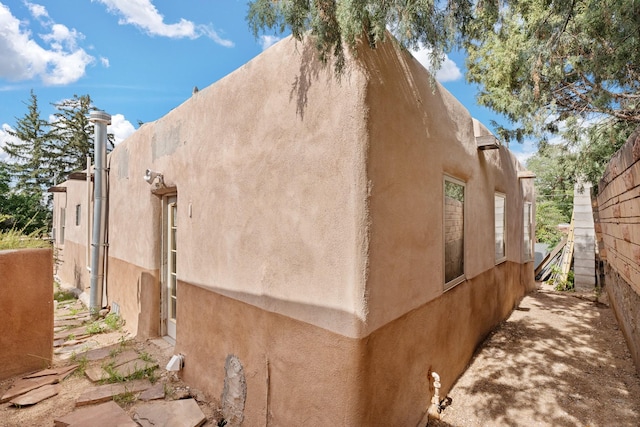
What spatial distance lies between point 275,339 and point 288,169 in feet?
5.27

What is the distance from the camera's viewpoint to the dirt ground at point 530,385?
335 centimetres

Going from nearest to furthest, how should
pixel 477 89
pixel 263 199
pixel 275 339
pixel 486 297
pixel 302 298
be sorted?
pixel 302 298
pixel 275 339
pixel 263 199
pixel 486 297
pixel 477 89

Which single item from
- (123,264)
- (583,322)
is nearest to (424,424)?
(583,322)

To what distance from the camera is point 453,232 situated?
4.12 meters

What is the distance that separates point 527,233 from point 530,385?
6.72 meters

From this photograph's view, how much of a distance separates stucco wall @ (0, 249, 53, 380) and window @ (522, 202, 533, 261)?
10.8m

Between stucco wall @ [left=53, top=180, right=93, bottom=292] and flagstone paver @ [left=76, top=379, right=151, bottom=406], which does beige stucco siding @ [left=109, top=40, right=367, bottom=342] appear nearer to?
flagstone paver @ [left=76, top=379, right=151, bottom=406]

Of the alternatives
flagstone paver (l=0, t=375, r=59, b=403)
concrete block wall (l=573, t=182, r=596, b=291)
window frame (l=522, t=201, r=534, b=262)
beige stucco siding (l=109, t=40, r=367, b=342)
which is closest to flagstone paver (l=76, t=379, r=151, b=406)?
flagstone paver (l=0, t=375, r=59, b=403)

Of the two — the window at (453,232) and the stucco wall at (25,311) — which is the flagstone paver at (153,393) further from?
the window at (453,232)

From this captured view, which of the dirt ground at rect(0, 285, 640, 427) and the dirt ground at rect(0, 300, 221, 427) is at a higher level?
the dirt ground at rect(0, 285, 640, 427)

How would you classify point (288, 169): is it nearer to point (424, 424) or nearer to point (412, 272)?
point (412, 272)

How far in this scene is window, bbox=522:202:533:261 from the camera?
29.4 feet

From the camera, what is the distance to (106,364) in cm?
456

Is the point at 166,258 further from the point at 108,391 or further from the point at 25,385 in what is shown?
the point at 25,385
